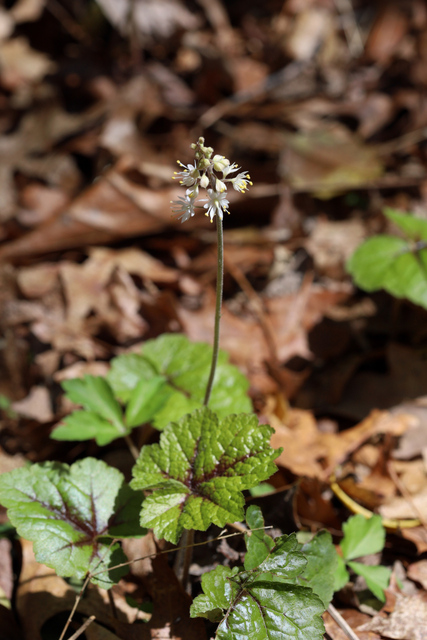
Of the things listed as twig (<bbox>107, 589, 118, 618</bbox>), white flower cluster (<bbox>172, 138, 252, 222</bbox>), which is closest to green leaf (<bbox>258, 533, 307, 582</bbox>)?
twig (<bbox>107, 589, 118, 618</bbox>)

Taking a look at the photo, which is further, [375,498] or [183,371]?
[183,371]

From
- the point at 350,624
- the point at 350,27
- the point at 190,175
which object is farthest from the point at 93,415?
the point at 350,27

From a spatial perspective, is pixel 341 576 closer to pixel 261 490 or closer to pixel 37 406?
pixel 261 490

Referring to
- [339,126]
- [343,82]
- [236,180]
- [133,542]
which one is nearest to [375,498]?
[133,542]

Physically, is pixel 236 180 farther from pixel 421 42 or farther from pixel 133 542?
pixel 421 42

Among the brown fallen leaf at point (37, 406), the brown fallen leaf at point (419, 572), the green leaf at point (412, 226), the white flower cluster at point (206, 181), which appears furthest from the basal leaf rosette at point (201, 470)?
the green leaf at point (412, 226)

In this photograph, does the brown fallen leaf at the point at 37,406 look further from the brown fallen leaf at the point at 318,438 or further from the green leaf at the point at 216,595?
the green leaf at the point at 216,595

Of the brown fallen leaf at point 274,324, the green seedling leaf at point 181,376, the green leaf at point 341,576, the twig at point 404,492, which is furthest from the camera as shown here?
the brown fallen leaf at point 274,324
